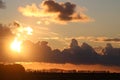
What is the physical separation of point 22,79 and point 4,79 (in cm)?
695

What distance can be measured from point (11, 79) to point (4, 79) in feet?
10.6

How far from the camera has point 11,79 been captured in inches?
7761

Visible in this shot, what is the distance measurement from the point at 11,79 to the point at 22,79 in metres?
3.93

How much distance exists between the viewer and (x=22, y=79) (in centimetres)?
19850

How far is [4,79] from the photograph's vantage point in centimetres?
19475
